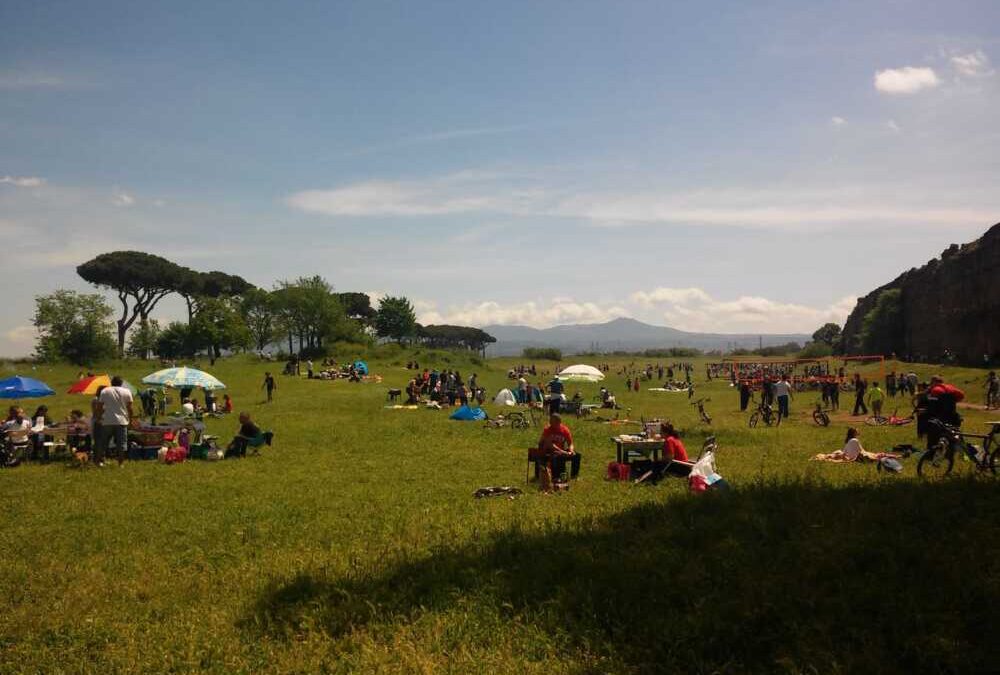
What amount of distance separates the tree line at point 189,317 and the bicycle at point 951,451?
7098 centimetres

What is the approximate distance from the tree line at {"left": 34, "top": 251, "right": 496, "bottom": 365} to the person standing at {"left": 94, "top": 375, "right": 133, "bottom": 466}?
6050cm

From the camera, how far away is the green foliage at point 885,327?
248 ft

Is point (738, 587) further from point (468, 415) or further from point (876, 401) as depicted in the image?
point (876, 401)

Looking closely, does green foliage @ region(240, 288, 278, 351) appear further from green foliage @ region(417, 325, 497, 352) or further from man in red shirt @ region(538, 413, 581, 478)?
man in red shirt @ region(538, 413, 581, 478)

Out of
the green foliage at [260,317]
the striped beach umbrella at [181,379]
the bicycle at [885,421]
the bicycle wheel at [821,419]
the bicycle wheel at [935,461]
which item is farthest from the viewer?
the green foliage at [260,317]

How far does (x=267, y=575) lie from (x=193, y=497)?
5177 millimetres

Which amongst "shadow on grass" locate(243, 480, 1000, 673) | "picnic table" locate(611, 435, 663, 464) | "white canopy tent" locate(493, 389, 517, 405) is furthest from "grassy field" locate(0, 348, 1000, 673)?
"white canopy tent" locate(493, 389, 517, 405)

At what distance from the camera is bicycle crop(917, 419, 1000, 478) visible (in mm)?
10852

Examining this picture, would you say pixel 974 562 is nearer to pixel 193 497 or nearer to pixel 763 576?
pixel 763 576

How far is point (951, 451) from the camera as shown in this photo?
11094mm

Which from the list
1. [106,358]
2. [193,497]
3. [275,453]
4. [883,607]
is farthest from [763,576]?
[106,358]

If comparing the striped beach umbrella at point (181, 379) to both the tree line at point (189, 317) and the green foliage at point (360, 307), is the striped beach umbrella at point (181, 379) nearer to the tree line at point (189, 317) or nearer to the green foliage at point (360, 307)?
the tree line at point (189, 317)

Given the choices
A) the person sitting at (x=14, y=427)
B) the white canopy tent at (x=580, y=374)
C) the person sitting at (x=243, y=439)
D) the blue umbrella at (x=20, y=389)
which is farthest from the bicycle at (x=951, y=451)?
the blue umbrella at (x=20, y=389)

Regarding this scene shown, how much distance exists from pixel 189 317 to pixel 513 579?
324ft
